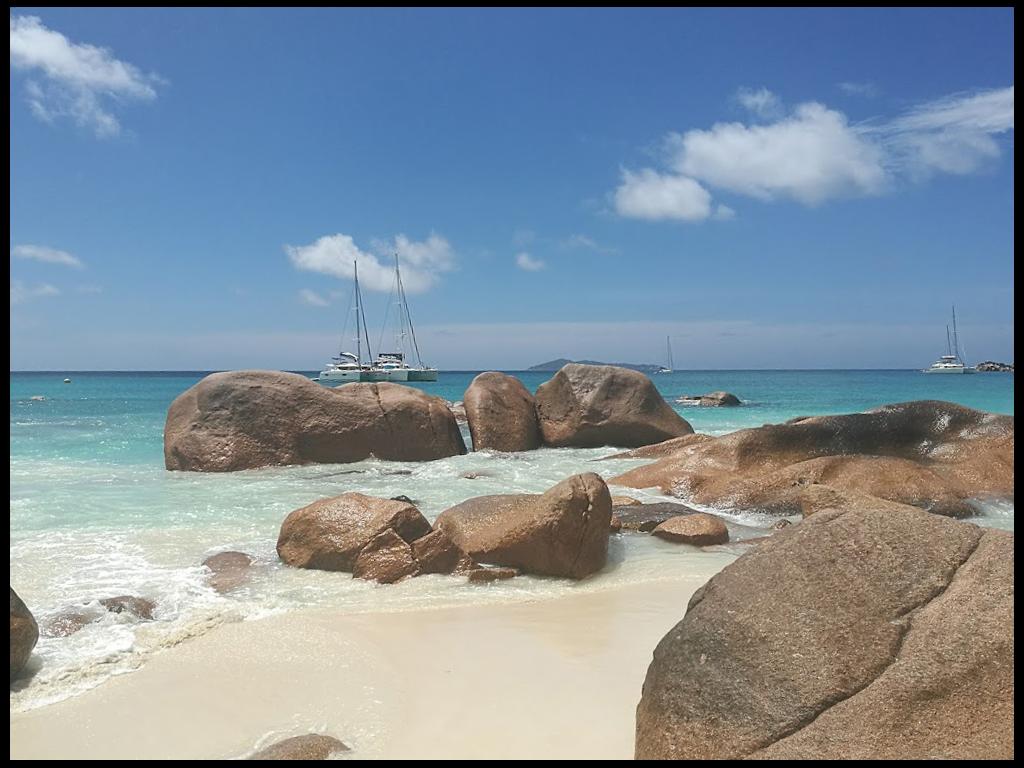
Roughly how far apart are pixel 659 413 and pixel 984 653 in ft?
51.1

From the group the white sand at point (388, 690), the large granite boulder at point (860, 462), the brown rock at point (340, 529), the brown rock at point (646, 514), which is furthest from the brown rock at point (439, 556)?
the large granite boulder at point (860, 462)

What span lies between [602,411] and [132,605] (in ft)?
42.4

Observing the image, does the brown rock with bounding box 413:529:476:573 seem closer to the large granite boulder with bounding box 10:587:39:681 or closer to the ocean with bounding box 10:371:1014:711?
the ocean with bounding box 10:371:1014:711

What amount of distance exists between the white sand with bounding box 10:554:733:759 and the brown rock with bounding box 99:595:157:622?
860mm

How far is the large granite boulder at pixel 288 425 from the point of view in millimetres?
14586

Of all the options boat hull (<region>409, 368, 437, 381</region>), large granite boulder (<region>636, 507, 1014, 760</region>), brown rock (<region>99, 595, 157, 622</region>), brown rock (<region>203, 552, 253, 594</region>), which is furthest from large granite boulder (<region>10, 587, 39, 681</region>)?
boat hull (<region>409, 368, 437, 381</region>)

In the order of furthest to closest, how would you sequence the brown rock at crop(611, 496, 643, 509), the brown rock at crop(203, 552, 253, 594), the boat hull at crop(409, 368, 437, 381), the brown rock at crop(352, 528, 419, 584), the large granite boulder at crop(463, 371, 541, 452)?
the boat hull at crop(409, 368, 437, 381), the large granite boulder at crop(463, 371, 541, 452), the brown rock at crop(611, 496, 643, 509), the brown rock at crop(352, 528, 419, 584), the brown rock at crop(203, 552, 253, 594)

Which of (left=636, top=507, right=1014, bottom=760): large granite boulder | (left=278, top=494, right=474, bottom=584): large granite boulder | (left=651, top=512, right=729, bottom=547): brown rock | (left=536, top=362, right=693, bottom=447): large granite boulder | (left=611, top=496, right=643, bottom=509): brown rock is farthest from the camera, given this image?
(left=536, top=362, right=693, bottom=447): large granite boulder

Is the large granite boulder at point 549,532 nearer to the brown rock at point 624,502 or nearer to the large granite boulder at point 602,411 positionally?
the brown rock at point 624,502

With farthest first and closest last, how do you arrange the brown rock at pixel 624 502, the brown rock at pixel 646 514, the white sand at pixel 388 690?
the brown rock at pixel 624 502, the brown rock at pixel 646 514, the white sand at pixel 388 690

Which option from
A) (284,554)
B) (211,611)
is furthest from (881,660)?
(284,554)

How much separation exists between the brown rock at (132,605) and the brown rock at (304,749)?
8.75 ft

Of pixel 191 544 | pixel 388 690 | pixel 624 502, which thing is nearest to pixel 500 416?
pixel 624 502

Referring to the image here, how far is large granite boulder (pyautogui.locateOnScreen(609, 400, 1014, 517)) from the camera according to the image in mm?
10109
